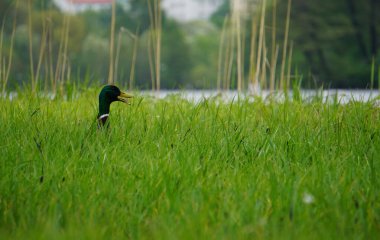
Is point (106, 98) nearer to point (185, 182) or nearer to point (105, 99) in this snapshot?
point (105, 99)

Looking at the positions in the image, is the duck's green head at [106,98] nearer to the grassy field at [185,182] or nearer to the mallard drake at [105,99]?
the mallard drake at [105,99]

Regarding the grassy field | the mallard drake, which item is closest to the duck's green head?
the mallard drake

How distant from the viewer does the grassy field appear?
230 cm

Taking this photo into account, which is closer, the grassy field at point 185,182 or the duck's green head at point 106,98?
the grassy field at point 185,182

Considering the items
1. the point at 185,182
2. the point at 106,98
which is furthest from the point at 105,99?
the point at 185,182

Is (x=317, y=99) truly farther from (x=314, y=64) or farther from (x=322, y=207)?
(x=314, y=64)

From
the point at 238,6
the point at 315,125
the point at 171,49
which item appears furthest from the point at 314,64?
the point at 315,125

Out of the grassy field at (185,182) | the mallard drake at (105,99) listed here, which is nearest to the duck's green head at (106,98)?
the mallard drake at (105,99)

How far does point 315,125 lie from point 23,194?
245cm

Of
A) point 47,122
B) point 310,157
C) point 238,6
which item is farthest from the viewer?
point 238,6

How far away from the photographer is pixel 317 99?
5496 millimetres

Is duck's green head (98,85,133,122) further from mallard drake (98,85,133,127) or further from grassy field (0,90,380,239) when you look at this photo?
grassy field (0,90,380,239)

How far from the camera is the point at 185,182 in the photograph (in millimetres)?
2695

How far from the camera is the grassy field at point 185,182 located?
7.56 ft
